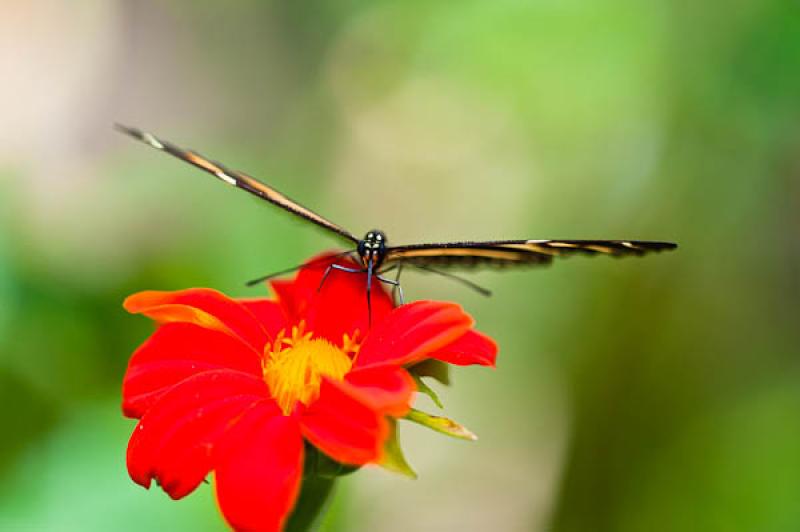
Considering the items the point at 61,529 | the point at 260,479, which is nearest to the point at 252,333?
the point at 260,479

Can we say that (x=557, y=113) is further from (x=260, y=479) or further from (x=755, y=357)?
(x=260, y=479)

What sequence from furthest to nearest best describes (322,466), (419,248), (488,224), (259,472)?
(488,224) → (419,248) → (322,466) → (259,472)

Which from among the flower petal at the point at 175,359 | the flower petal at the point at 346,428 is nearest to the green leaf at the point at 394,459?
the flower petal at the point at 346,428

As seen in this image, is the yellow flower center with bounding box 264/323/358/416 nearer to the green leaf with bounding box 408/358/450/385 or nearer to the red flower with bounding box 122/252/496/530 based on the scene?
the red flower with bounding box 122/252/496/530

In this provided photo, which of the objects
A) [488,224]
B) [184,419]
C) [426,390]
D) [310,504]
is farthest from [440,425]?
[488,224]

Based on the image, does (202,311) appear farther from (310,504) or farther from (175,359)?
(310,504)

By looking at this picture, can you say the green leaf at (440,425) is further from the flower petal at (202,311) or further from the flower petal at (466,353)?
the flower petal at (202,311)
